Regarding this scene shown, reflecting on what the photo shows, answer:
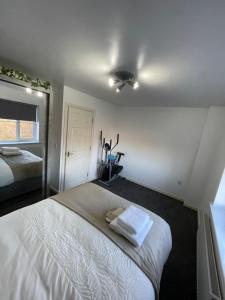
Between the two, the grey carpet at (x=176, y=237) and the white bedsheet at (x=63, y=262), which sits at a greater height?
the white bedsheet at (x=63, y=262)

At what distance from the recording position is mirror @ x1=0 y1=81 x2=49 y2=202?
2.14 meters

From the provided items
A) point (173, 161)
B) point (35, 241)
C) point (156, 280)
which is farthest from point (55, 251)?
point (173, 161)

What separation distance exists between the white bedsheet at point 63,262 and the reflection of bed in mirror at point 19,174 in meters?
1.28

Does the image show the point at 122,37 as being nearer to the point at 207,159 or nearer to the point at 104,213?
the point at 104,213

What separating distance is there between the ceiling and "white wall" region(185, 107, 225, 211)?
3.87 ft

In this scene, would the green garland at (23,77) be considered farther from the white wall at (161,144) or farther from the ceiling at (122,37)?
the white wall at (161,144)

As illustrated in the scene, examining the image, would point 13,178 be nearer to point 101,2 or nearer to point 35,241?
point 35,241

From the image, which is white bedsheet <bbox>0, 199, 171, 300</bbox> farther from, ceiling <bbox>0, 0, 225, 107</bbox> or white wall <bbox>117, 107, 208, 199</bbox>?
white wall <bbox>117, 107, 208, 199</bbox>

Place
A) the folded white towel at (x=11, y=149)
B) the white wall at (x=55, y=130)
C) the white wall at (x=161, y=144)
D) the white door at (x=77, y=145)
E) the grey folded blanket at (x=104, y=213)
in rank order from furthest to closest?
the white wall at (x=161, y=144) < the white door at (x=77, y=145) < the white wall at (x=55, y=130) < the folded white towel at (x=11, y=149) < the grey folded blanket at (x=104, y=213)

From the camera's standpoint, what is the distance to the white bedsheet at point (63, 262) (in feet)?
2.75

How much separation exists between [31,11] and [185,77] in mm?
1547

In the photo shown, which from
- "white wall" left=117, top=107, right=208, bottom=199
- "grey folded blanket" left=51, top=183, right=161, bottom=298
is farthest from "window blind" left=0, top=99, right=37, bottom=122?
"white wall" left=117, top=107, right=208, bottom=199

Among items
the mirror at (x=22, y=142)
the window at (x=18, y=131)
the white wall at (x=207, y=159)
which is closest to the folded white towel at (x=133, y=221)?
the white wall at (x=207, y=159)

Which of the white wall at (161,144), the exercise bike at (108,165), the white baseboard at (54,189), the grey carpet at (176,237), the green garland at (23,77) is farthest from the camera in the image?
the exercise bike at (108,165)
